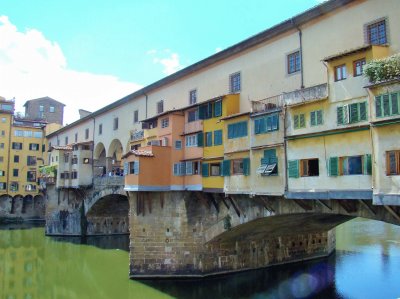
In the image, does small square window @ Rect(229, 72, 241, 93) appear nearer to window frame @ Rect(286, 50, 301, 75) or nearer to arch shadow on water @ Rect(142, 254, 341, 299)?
window frame @ Rect(286, 50, 301, 75)

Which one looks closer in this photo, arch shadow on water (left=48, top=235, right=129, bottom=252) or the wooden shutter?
the wooden shutter

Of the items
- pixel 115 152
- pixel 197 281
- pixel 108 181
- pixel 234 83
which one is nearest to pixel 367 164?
pixel 234 83

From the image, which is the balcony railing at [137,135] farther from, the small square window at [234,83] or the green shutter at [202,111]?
the small square window at [234,83]

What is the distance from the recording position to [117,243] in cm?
4231

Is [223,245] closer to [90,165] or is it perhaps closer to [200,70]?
[200,70]

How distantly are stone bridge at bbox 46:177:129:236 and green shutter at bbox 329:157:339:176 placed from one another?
30.3 metres

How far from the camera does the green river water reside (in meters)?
23.6

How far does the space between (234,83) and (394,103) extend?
11490 mm

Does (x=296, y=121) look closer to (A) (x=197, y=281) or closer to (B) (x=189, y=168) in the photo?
(B) (x=189, y=168)

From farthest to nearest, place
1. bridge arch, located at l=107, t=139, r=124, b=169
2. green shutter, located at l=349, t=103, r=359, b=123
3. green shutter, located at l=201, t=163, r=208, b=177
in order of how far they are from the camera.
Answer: bridge arch, located at l=107, t=139, r=124, b=169
green shutter, located at l=201, t=163, r=208, b=177
green shutter, located at l=349, t=103, r=359, b=123

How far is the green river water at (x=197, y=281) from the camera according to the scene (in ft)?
77.3

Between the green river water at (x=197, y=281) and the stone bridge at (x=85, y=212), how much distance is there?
179 inches

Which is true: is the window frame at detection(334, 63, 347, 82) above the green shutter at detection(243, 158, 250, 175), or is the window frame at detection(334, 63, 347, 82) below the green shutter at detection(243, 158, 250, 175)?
above

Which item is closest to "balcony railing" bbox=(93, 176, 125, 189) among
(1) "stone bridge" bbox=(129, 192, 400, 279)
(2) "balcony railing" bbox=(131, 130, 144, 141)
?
(2) "balcony railing" bbox=(131, 130, 144, 141)
